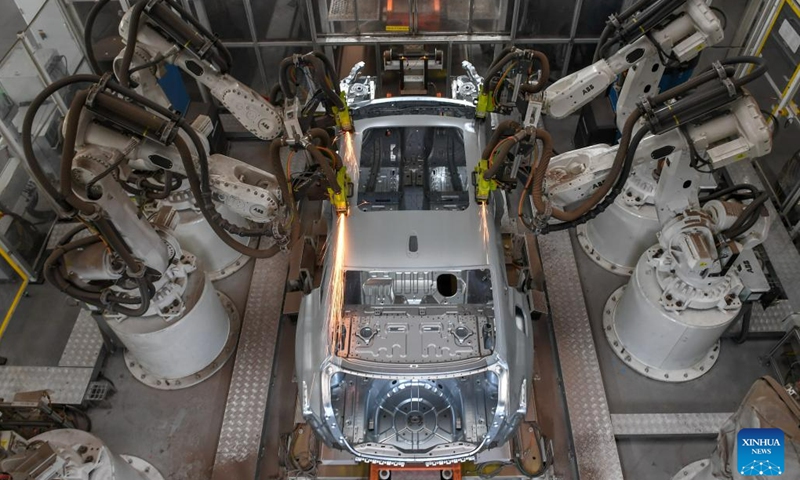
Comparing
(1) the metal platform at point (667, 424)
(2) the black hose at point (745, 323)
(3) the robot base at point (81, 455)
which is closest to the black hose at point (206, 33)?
(3) the robot base at point (81, 455)

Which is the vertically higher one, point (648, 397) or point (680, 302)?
point (680, 302)

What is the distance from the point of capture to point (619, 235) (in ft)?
19.7

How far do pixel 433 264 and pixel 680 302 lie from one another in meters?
2.05

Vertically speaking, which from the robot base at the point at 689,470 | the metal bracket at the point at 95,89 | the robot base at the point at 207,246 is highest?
the robot base at the point at 207,246

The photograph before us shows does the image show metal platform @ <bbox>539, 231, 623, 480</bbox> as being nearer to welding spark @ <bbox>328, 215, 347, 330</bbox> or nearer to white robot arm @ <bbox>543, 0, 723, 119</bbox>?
white robot arm @ <bbox>543, 0, 723, 119</bbox>

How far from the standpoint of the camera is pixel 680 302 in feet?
16.5

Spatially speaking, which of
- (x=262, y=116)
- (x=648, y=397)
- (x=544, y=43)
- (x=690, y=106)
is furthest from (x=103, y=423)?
(x=544, y=43)

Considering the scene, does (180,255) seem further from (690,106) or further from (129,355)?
(690,106)

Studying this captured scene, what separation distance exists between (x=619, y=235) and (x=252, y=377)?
3.63m

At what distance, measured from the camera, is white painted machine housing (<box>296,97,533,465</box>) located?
4.23 meters

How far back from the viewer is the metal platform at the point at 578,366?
505cm

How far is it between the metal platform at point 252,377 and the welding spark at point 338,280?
1.39 metres

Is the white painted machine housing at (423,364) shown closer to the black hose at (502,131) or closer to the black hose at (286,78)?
the black hose at (502,131)

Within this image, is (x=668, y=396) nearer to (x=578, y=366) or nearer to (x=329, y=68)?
(x=578, y=366)
